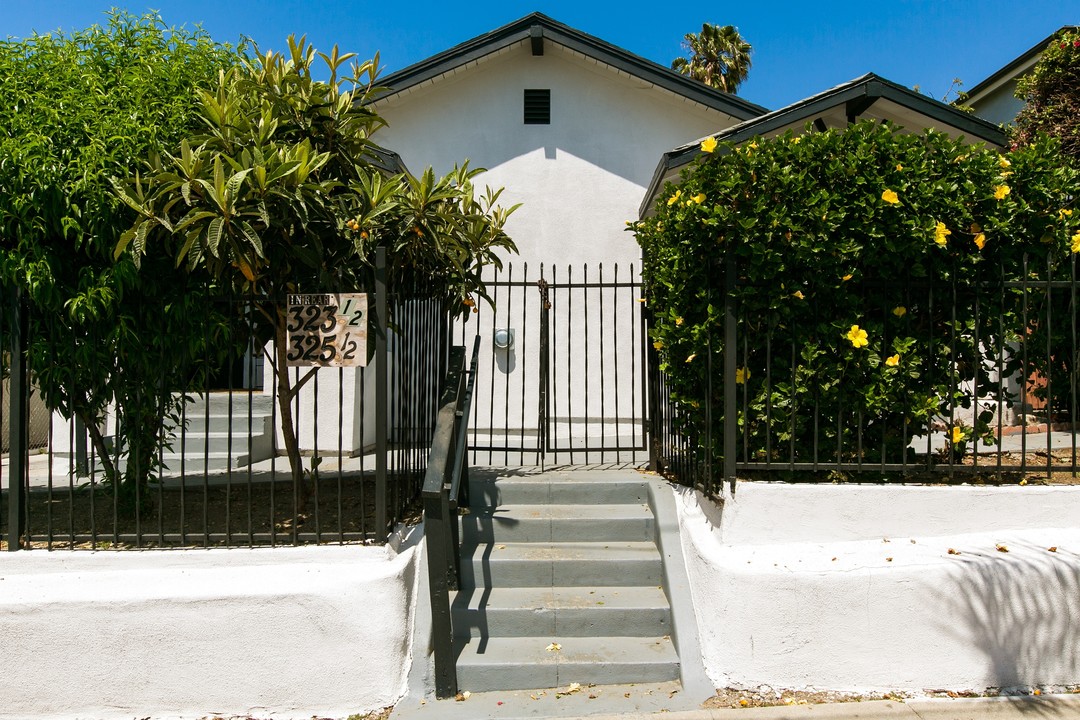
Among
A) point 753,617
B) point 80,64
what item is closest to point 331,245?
point 80,64

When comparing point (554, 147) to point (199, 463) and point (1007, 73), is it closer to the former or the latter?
point (199, 463)

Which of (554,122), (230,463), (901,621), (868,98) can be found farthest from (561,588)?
(554,122)

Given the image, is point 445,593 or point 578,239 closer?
point 445,593

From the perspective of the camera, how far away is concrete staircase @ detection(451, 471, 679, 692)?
4.34 m

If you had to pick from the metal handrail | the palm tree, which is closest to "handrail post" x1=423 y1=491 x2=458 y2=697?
the metal handrail

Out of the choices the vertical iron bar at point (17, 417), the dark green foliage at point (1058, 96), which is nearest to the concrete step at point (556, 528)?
the vertical iron bar at point (17, 417)

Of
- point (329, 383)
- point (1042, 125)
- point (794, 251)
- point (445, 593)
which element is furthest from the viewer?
point (1042, 125)

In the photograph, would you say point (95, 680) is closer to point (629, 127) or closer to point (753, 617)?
point (753, 617)

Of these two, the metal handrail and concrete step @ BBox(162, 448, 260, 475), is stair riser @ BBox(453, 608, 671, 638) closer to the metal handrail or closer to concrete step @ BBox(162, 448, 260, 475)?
the metal handrail

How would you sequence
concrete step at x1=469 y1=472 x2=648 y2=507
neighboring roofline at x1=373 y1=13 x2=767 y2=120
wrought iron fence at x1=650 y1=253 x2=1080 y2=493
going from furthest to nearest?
neighboring roofline at x1=373 y1=13 x2=767 y2=120, concrete step at x1=469 y1=472 x2=648 y2=507, wrought iron fence at x1=650 y1=253 x2=1080 y2=493

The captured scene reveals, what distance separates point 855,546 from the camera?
4.50 m

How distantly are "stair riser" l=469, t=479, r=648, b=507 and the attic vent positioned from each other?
5.59 meters

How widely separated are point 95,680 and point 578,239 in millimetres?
6735

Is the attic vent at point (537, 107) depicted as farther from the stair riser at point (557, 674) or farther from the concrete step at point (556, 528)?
the stair riser at point (557, 674)
